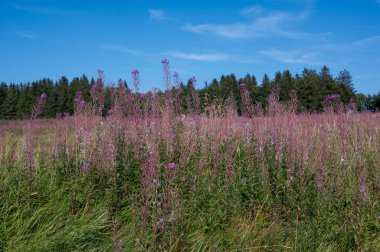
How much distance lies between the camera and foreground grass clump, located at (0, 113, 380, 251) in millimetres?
2830

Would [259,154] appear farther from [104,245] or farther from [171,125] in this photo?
[104,245]

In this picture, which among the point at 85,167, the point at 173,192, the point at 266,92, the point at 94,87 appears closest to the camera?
the point at 173,192

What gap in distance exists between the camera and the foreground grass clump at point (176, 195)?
283 cm

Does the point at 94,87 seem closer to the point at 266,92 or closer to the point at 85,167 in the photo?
the point at 85,167

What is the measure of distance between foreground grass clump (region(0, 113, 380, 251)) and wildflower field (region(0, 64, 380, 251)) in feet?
0.05

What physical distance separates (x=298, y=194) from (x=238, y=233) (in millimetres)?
848

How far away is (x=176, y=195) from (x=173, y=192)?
0.23ft

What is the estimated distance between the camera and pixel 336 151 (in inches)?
200

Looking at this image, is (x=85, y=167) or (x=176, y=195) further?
(x=85, y=167)

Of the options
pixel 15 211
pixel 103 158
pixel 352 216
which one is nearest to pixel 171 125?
pixel 103 158

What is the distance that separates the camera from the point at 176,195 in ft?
8.48

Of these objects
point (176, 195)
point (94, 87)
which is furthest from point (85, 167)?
point (176, 195)

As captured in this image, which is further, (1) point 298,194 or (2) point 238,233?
(1) point 298,194

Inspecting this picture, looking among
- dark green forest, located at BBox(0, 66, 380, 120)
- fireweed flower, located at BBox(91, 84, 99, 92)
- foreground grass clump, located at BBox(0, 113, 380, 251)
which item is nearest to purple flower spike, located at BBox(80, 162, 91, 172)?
foreground grass clump, located at BBox(0, 113, 380, 251)
